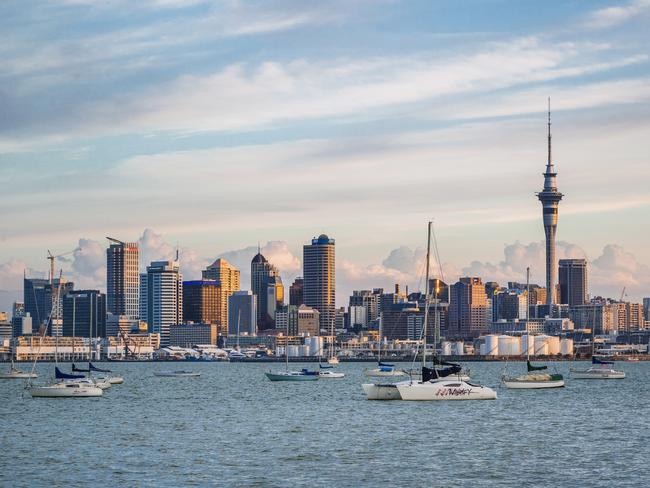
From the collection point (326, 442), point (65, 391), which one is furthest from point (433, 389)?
point (65, 391)

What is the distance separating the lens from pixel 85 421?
9888 cm

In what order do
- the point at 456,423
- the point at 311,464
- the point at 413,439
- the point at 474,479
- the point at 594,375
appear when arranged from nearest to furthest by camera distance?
the point at 474,479, the point at 311,464, the point at 413,439, the point at 456,423, the point at 594,375

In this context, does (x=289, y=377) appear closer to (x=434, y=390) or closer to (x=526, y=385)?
(x=526, y=385)

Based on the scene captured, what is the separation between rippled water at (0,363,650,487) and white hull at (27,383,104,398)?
1402 millimetres

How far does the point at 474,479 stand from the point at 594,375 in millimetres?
137856

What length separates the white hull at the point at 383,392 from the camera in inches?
4523

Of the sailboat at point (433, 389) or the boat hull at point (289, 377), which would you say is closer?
the sailboat at point (433, 389)

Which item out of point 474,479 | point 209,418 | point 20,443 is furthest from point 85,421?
point 474,479

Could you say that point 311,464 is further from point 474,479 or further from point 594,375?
point 594,375

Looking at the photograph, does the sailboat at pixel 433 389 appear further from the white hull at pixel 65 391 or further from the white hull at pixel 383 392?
the white hull at pixel 65 391

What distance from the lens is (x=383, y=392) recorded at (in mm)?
117125

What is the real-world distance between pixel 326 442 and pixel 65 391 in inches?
2182

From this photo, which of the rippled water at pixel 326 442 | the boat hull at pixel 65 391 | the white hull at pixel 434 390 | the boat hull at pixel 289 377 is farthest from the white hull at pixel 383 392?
the boat hull at pixel 289 377

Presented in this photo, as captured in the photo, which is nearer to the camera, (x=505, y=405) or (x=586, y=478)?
(x=586, y=478)
